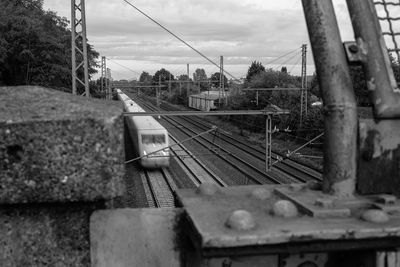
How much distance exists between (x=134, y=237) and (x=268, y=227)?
1.46ft

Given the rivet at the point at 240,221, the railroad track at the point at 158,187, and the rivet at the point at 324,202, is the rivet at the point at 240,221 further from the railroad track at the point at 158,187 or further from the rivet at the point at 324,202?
the railroad track at the point at 158,187

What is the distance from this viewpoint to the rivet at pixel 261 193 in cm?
174

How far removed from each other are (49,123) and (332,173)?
2.90 feet

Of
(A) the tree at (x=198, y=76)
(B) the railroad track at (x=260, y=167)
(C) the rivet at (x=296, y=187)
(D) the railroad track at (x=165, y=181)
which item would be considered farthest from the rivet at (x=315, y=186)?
(A) the tree at (x=198, y=76)

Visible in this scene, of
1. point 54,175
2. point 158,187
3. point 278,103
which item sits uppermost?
point 278,103

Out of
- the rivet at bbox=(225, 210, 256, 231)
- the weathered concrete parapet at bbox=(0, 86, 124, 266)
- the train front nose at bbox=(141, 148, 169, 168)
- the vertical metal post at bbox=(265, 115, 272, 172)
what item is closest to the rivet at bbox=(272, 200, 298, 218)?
the rivet at bbox=(225, 210, 256, 231)

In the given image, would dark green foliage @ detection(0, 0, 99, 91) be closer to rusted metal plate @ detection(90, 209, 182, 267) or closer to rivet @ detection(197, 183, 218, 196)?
rivet @ detection(197, 183, 218, 196)

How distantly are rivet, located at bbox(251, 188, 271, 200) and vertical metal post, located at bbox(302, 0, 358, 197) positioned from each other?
0.86ft

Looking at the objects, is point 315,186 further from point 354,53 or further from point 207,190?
point 354,53

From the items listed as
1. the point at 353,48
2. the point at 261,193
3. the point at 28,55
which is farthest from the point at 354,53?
the point at 28,55

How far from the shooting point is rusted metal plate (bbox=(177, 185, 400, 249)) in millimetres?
1298

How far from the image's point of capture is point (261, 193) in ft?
5.79

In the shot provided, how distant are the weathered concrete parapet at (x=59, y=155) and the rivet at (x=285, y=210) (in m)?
0.48

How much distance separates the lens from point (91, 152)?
4.53 feet
